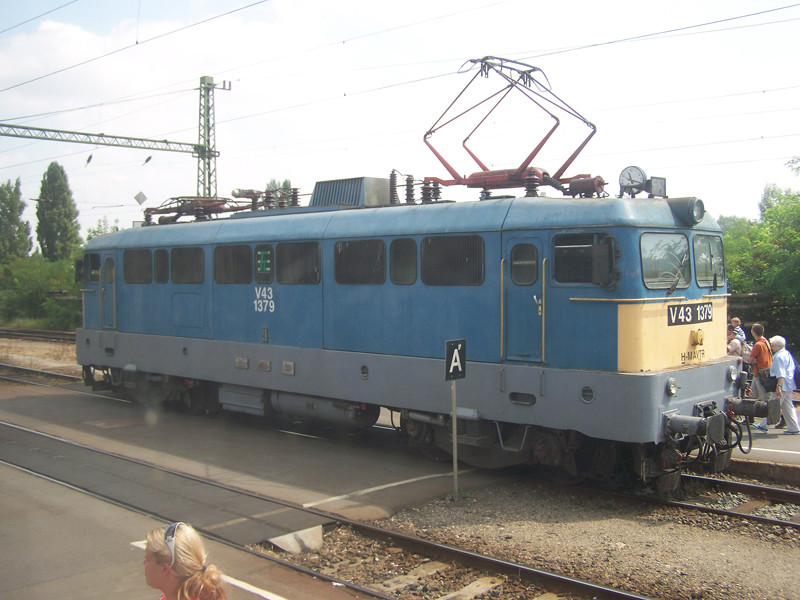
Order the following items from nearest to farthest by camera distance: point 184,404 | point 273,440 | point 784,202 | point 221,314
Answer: point 273,440 < point 221,314 < point 184,404 < point 784,202

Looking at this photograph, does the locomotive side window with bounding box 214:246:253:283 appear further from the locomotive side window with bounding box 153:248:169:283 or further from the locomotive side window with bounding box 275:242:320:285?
the locomotive side window with bounding box 153:248:169:283

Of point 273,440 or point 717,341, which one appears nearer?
point 717,341

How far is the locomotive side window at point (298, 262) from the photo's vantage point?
37.2 feet

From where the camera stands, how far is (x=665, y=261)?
8.52 m

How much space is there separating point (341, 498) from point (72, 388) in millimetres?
11993

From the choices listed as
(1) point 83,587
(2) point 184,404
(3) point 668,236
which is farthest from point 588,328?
(2) point 184,404

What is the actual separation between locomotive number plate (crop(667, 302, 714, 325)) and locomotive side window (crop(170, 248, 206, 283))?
8.40 metres

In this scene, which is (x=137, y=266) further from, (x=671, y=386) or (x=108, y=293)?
(x=671, y=386)

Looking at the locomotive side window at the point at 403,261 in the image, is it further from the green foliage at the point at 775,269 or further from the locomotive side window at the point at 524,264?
the green foliage at the point at 775,269

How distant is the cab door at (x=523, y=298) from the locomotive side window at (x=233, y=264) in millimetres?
5304

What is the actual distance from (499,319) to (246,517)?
3747 mm

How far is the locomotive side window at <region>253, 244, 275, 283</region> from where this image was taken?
39.7ft

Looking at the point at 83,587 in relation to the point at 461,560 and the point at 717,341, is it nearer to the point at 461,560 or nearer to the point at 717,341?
the point at 461,560

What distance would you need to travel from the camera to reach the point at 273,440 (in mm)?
11984
